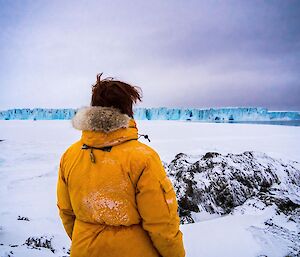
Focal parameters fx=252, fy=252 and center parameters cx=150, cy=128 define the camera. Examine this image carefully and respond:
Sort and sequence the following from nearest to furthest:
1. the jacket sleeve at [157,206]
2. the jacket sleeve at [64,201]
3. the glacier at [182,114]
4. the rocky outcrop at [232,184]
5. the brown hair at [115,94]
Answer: the jacket sleeve at [157,206] < the brown hair at [115,94] < the jacket sleeve at [64,201] < the rocky outcrop at [232,184] < the glacier at [182,114]

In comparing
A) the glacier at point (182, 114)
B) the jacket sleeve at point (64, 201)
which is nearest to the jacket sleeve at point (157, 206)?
the jacket sleeve at point (64, 201)

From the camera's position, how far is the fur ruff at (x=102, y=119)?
4.50 feet

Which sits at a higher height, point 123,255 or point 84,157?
point 84,157

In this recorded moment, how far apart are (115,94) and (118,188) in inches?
20.7

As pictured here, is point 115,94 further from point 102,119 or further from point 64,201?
point 64,201

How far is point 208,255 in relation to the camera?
266 cm

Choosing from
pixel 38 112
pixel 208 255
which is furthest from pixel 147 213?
pixel 38 112

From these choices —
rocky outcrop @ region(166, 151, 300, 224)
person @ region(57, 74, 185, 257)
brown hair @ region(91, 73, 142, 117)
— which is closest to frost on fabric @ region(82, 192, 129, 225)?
person @ region(57, 74, 185, 257)

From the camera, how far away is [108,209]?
54.2 inches

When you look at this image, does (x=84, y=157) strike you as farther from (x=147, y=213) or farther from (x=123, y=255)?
(x=123, y=255)

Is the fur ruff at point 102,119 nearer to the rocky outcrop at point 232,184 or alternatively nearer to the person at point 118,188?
the person at point 118,188

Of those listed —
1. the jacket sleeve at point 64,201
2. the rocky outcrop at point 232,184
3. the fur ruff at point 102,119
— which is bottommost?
the rocky outcrop at point 232,184

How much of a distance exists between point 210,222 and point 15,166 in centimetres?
636

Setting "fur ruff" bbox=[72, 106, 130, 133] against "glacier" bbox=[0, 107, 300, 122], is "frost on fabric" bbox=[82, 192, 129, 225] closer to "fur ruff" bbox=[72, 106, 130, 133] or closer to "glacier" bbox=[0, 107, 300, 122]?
"fur ruff" bbox=[72, 106, 130, 133]
